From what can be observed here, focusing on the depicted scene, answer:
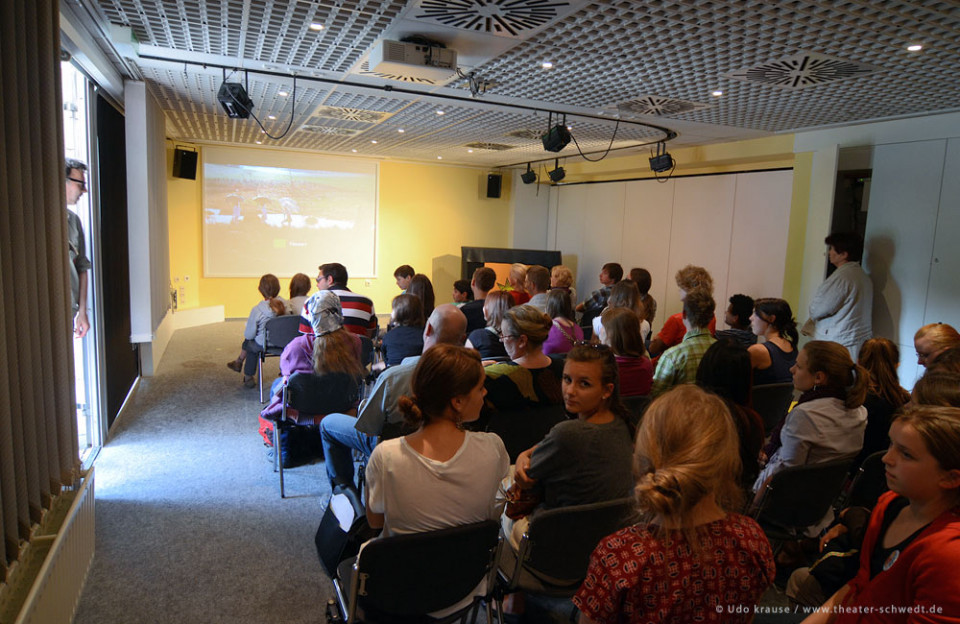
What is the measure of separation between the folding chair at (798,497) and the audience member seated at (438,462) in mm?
1178

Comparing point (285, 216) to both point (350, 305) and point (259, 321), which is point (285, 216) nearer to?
point (259, 321)

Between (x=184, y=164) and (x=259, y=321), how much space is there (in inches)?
187

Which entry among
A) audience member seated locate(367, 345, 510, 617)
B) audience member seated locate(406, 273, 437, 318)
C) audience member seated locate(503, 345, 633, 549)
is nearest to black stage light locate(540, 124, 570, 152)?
audience member seated locate(406, 273, 437, 318)

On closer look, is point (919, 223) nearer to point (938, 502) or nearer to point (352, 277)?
point (938, 502)

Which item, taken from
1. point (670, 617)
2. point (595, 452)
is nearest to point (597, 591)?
point (670, 617)

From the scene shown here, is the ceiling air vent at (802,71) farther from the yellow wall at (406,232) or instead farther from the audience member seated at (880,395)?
the yellow wall at (406,232)

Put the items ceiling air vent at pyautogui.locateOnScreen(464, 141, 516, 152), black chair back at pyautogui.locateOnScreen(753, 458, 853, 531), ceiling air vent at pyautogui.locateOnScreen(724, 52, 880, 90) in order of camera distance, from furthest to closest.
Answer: ceiling air vent at pyautogui.locateOnScreen(464, 141, 516, 152)
ceiling air vent at pyautogui.locateOnScreen(724, 52, 880, 90)
black chair back at pyautogui.locateOnScreen(753, 458, 853, 531)

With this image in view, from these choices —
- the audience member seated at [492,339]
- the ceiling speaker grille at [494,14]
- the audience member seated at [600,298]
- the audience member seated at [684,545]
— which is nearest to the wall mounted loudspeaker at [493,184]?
the audience member seated at [600,298]

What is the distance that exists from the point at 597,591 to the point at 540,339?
1.82 meters

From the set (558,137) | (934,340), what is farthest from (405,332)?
(934,340)

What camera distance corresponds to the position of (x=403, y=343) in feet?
12.6

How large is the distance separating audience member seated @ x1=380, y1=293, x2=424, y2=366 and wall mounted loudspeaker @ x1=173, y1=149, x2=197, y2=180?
6.41 metres

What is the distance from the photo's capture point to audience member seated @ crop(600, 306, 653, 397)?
3.13m

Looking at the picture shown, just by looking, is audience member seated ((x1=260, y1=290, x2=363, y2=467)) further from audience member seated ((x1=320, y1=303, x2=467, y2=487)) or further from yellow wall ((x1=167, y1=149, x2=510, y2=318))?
yellow wall ((x1=167, y1=149, x2=510, y2=318))
